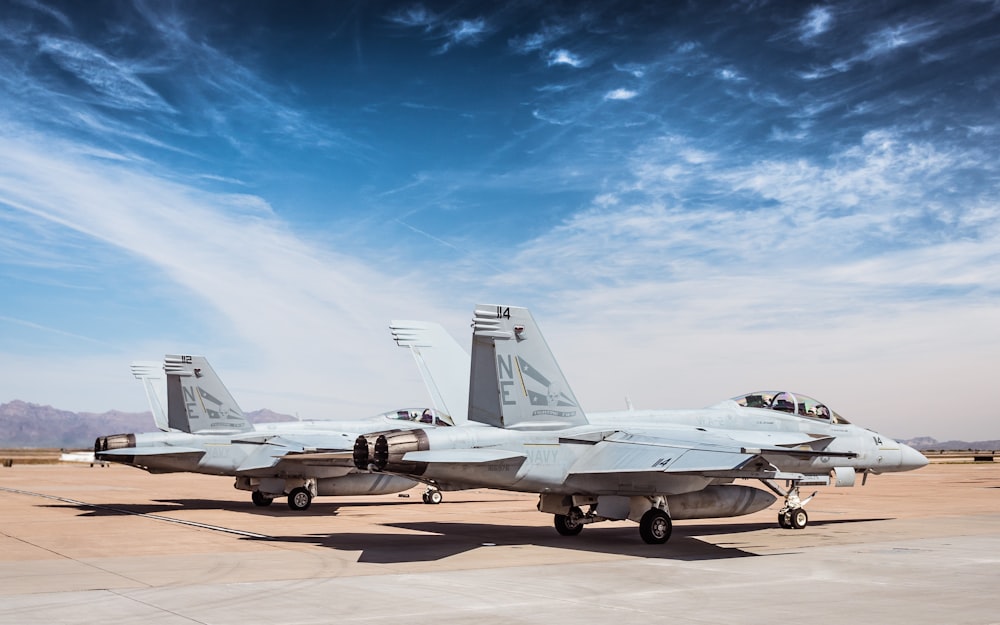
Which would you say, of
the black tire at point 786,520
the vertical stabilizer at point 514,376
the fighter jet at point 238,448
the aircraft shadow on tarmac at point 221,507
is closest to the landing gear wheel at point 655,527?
the vertical stabilizer at point 514,376

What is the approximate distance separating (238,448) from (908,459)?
17113 millimetres

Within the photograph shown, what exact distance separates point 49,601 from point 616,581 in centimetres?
655

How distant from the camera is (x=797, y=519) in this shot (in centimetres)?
1869

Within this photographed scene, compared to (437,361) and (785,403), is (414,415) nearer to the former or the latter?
(437,361)

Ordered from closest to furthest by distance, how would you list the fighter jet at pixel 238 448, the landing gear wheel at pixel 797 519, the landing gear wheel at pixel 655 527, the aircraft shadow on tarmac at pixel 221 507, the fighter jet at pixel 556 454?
1. the fighter jet at pixel 556 454
2. the landing gear wheel at pixel 655 527
3. the landing gear wheel at pixel 797 519
4. the fighter jet at pixel 238 448
5. the aircraft shadow on tarmac at pixel 221 507

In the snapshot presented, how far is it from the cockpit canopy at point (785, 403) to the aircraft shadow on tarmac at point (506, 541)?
2518mm

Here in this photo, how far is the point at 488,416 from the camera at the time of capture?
50.5 ft

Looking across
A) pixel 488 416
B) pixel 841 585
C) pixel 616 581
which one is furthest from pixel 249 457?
pixel 841 585

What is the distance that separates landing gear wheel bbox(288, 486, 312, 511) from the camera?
24375mm

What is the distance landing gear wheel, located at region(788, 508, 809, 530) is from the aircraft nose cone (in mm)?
3921

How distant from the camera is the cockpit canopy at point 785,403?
774 inches

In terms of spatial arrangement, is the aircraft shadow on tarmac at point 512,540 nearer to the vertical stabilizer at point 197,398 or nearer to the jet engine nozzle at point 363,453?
the jet engine nozzle at point 363,453

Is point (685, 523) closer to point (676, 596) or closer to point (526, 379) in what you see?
point (526, 379)

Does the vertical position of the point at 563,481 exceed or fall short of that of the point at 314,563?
it exceeds it
